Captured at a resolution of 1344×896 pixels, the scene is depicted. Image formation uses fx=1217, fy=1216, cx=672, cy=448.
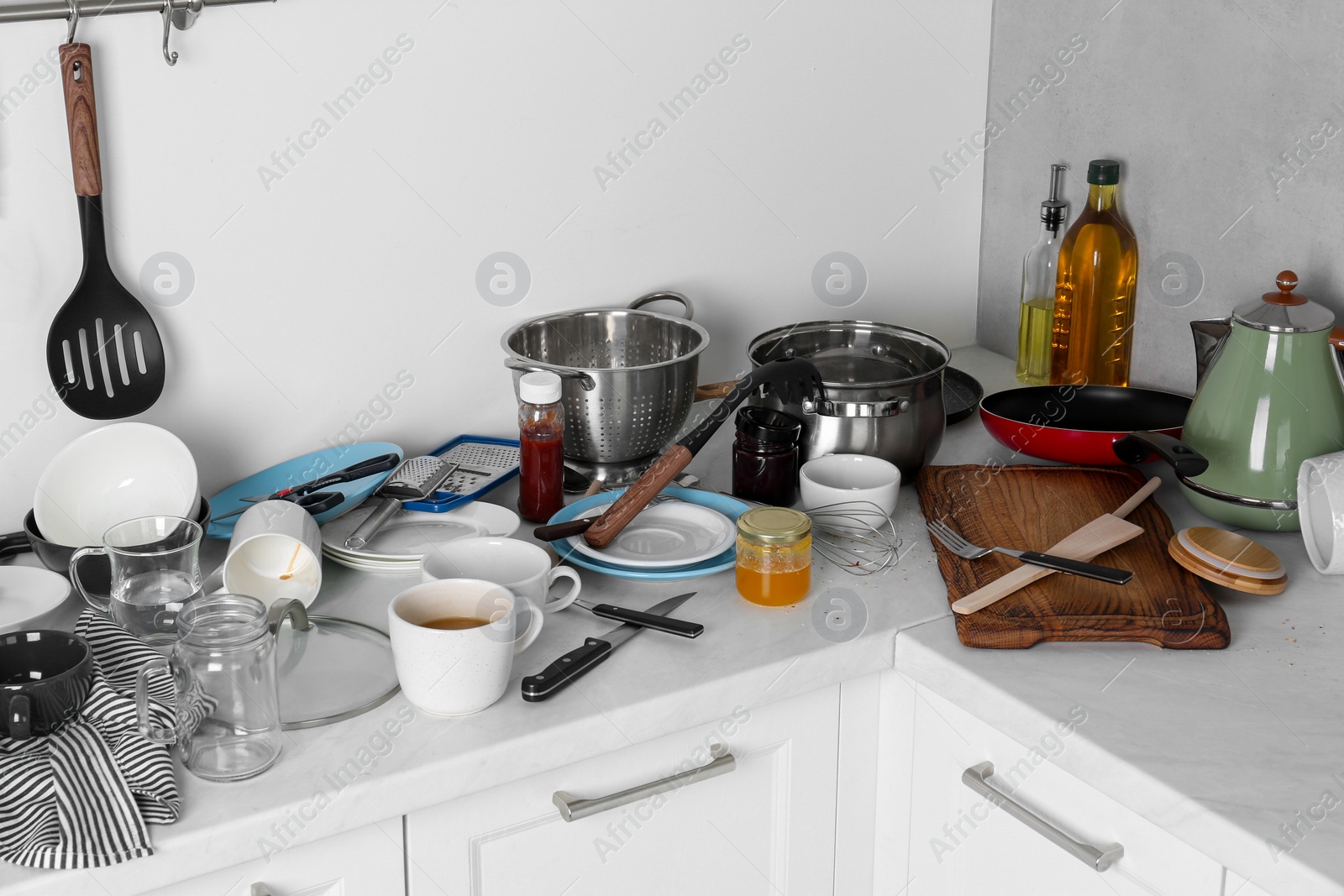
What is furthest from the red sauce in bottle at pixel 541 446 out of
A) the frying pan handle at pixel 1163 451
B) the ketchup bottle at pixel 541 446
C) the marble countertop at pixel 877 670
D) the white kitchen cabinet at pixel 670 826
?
the frying pan handle at pixel 1163 451

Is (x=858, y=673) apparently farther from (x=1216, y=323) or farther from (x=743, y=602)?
(x=1216, y=323)

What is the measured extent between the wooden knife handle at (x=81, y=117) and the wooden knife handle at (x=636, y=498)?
56cm

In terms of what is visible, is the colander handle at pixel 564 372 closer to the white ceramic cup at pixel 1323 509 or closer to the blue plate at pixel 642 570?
the blue plate at pixel 642 570

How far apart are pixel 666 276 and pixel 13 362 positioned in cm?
74

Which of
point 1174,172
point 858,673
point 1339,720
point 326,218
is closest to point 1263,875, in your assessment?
point 1339,720

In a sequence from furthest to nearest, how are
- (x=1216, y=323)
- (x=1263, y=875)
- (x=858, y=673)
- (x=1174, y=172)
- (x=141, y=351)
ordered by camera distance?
(x=1174, y=172)
(x=1216, y=323)
(x=141, y=351)
(x=858, y=673)
(x=1263, y=875)

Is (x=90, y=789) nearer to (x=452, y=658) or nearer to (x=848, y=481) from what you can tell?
(x=452, y=658)

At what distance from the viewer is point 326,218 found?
128 cm

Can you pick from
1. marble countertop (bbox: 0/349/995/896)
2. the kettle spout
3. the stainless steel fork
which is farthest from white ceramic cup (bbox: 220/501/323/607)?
the kettle spout

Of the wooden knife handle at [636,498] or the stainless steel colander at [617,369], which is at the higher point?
the stainless steel colander at [617,369]

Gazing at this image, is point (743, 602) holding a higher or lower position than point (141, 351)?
lower

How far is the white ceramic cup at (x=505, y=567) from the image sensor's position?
1063 mm

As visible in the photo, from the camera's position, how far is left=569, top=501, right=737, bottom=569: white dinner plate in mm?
1155

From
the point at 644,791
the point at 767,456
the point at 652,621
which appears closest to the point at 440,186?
the point at 767,456
